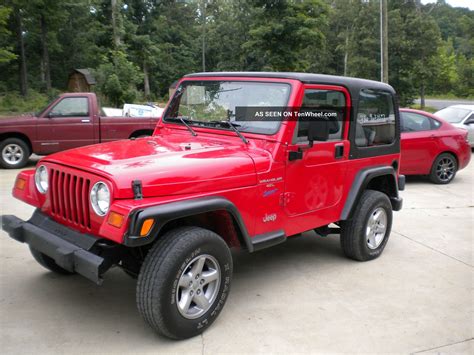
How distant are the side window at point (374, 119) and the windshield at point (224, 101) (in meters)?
1.13

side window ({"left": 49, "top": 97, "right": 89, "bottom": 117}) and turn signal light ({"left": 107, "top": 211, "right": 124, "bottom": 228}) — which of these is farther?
side window ({"left": 49, "top": 97, "right": 89, "bottom": 117})

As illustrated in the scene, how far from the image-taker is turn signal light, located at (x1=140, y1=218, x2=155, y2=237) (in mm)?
2996

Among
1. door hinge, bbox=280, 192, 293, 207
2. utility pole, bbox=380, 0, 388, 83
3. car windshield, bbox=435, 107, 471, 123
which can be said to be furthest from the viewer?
utility pole, bbox=380, 0, 388, 83

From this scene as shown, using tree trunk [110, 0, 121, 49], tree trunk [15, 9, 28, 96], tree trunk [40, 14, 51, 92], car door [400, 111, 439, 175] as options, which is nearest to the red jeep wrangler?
car door [400, 111, 439, 175]

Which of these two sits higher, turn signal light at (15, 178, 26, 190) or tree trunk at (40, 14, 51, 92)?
tree trunk at (40, 14, 51, 92)

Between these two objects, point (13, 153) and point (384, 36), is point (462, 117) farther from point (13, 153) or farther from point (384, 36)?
point (13, 153)

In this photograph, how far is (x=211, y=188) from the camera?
3475 mm

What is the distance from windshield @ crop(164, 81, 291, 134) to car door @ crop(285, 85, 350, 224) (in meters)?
0.26

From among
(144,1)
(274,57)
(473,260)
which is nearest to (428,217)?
(473,260)

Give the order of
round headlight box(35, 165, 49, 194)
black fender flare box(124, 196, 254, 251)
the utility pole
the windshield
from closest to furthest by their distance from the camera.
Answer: black fender flare box(124, 196, 254, 251) < round headlight box(35, 165, 49, 194) < the windshield < the utility pole

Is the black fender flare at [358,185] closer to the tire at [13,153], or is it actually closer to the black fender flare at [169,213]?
the black fender flare at [169,213]

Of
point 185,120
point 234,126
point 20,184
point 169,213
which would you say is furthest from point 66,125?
point 169,213

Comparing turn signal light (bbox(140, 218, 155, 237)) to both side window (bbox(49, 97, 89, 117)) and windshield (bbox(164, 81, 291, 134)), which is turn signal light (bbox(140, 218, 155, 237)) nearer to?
windshield (bbox(164, 81, 291, 134))

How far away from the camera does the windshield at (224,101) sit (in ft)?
13.7
